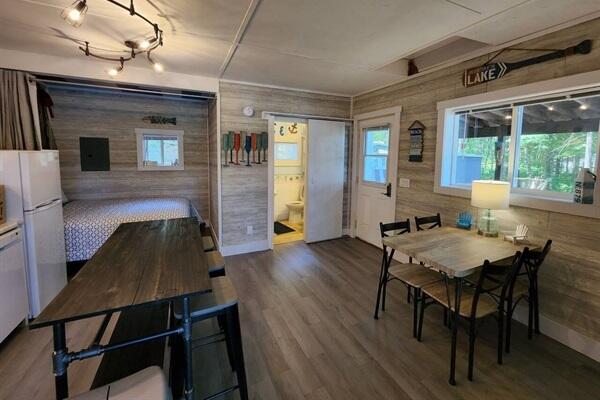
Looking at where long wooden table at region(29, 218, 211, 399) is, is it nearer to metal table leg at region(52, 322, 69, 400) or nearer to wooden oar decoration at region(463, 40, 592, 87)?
metal table leg at region(52, 322, 69, 400)

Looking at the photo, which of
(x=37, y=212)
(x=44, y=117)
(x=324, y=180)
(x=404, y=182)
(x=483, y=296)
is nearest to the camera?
(x=483, y=296)

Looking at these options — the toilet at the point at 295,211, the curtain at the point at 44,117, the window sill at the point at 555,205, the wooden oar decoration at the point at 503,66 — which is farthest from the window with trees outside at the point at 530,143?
the curtain at the point at 44,117

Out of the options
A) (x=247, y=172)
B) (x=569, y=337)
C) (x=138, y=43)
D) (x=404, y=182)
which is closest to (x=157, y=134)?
(x=247, y=172)

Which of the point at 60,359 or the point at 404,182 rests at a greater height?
the point at 404,182

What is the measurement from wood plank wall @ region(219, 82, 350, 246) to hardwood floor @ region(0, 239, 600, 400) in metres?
1.36

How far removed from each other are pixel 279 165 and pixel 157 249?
14.5 ft

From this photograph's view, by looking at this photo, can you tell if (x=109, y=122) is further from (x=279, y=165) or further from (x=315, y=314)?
(x=315, y=314)

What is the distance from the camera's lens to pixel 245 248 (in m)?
4.32

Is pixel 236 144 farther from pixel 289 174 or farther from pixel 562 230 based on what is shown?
pixel 562 230

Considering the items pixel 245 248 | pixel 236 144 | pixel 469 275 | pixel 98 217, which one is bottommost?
pixel 245 248

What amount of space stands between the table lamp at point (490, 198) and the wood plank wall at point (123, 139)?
4.26m

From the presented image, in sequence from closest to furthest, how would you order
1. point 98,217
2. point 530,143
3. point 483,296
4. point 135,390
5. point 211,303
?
point 135,390 → point 211,303 → point 483,296 → point 530,143 → point 98,217

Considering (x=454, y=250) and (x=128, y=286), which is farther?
(x=454, y=250)

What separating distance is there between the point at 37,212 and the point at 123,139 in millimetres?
2547
